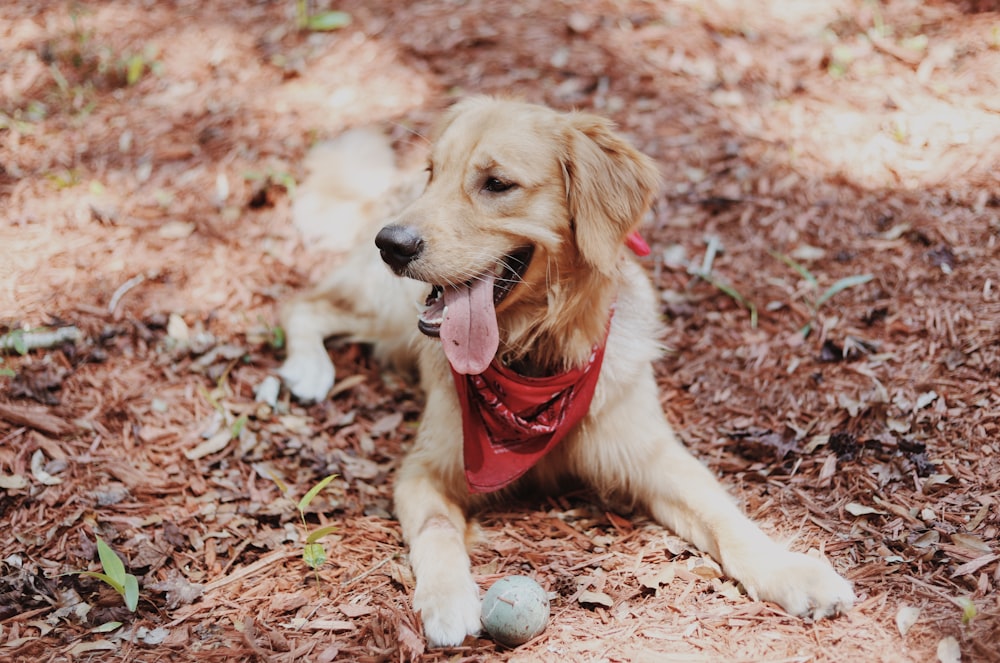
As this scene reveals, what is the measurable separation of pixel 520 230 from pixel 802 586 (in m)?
1.74

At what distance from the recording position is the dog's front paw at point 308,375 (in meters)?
4.59

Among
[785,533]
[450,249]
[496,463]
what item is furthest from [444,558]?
[785,533]

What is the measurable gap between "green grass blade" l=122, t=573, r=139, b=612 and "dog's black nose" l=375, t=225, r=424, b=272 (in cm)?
156

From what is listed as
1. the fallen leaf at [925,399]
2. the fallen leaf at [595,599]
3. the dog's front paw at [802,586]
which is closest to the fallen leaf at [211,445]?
the fallen leaf at [595,599]

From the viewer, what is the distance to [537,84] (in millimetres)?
6484

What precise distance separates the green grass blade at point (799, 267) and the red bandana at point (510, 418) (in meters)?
1.79

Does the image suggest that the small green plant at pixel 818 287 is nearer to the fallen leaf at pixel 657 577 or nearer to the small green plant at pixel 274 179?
the fallen leaf at pixel 657 577

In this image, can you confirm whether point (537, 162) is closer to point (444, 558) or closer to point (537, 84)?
point (444, 558)

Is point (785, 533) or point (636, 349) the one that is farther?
point (636, 349)

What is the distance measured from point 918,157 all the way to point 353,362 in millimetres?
3877

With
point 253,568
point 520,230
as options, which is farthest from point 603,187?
point 253,568

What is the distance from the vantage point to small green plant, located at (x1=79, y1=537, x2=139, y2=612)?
3.02 m

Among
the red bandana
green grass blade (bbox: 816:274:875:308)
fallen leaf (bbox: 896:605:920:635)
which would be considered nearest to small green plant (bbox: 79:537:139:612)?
the red bandana

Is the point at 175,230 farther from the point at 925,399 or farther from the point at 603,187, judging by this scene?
the point at 925,399
